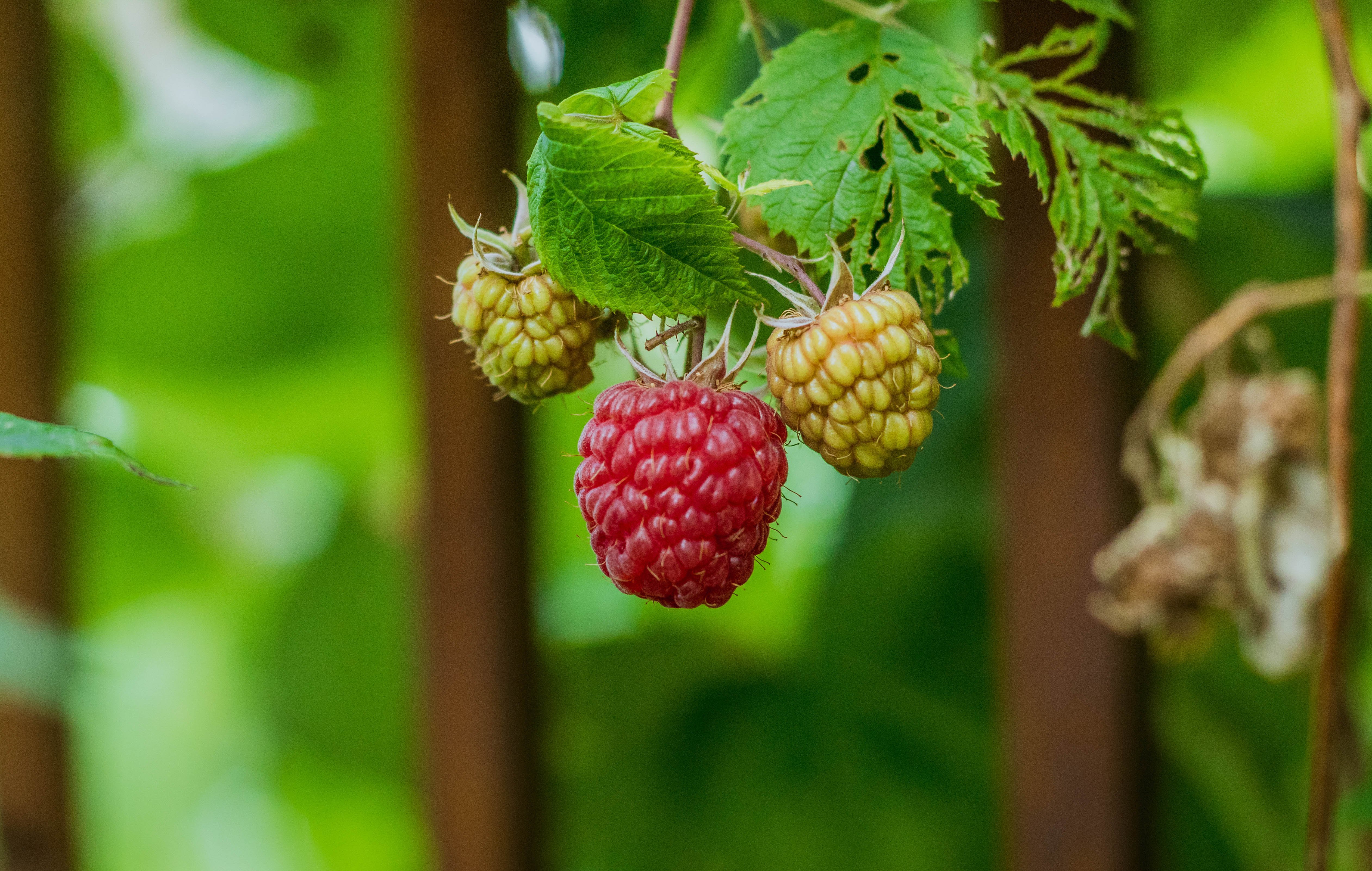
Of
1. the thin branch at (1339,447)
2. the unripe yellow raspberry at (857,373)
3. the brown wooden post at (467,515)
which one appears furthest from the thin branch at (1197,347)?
the brown wooden post at (467,515)

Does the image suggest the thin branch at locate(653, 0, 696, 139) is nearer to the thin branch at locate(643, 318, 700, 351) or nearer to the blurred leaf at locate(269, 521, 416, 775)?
the thin branch at locate(643, 318, 700, 351)

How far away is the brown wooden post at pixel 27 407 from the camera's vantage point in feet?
3.40

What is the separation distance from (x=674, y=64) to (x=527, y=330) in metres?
0.09

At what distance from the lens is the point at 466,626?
35.5 inches

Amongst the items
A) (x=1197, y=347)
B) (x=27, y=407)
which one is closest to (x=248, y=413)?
(x=27, y=407)

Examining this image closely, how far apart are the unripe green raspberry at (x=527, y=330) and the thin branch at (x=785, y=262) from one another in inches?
2.1

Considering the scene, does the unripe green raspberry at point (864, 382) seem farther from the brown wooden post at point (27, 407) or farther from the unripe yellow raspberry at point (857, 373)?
the brown wooden post at point (27, 407)

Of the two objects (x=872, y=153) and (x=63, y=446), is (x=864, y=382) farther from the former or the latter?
(x=63, y=446)

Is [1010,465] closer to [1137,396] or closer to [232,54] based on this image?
[1137,396]

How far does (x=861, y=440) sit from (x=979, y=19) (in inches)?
19.7

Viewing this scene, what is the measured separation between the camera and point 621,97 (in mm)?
294

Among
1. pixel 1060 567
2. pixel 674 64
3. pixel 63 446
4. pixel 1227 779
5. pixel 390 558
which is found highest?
pixel 674 64

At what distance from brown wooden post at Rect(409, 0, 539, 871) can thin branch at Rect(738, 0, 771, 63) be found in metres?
0.40

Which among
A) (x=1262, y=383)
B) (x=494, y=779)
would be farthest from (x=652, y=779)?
(x=1262, y=383)
